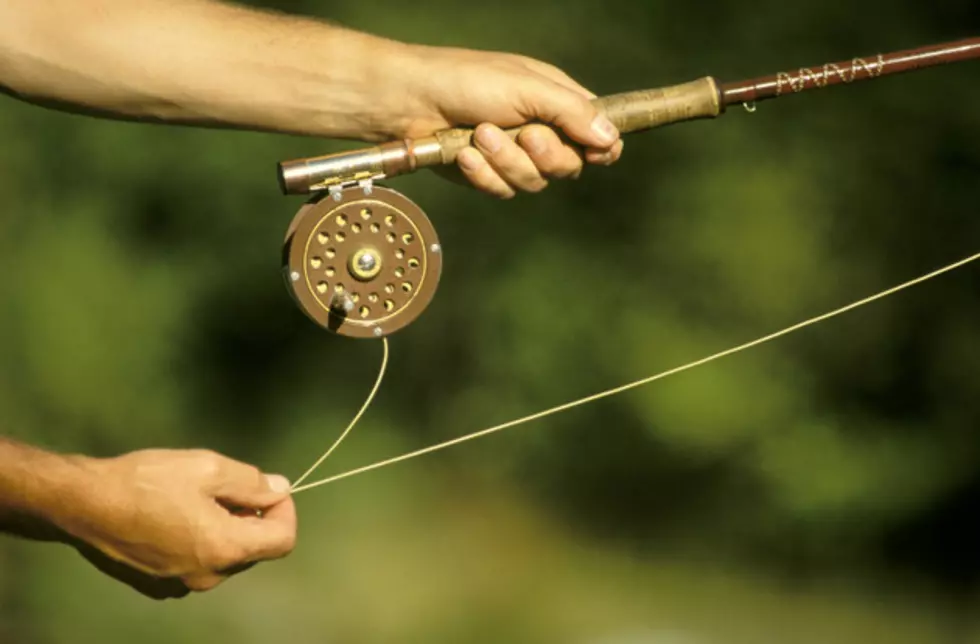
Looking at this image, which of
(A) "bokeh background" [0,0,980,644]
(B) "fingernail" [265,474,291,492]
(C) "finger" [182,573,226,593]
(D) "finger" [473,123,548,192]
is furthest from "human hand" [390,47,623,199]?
(A) "bokeh background" [0,0,980,644]

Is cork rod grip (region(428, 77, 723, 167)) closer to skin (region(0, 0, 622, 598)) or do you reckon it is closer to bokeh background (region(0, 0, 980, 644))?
skin (region(0, 0, 622, 598))

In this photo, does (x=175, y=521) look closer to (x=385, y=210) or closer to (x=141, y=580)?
(x=141, y=580)

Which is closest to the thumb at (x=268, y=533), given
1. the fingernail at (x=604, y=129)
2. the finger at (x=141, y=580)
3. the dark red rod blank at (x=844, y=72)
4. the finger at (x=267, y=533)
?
the finger at (x=267, y=533)

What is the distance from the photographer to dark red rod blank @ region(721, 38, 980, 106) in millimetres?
1505

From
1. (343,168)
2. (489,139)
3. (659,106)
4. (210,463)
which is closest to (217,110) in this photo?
(343,168)

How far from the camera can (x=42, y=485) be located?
144cm

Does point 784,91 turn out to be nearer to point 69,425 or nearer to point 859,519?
point 859,519

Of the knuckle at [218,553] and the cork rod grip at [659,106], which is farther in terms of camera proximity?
the cork rod grip at [659,106]

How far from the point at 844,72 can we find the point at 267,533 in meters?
0.94

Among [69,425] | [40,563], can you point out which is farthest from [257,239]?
[40,563]

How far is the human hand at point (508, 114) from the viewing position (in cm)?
148

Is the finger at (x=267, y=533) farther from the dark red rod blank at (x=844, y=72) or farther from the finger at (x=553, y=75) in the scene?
the dark red rod blank at (x=844, y=72)

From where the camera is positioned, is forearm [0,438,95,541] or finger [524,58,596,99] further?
finger [524,58,596,99]

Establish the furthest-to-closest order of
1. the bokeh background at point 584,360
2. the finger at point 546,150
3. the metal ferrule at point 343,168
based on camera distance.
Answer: the bokeh background at point 584,360
the finger at point 546,150
the metal ferrule at point 343,168
